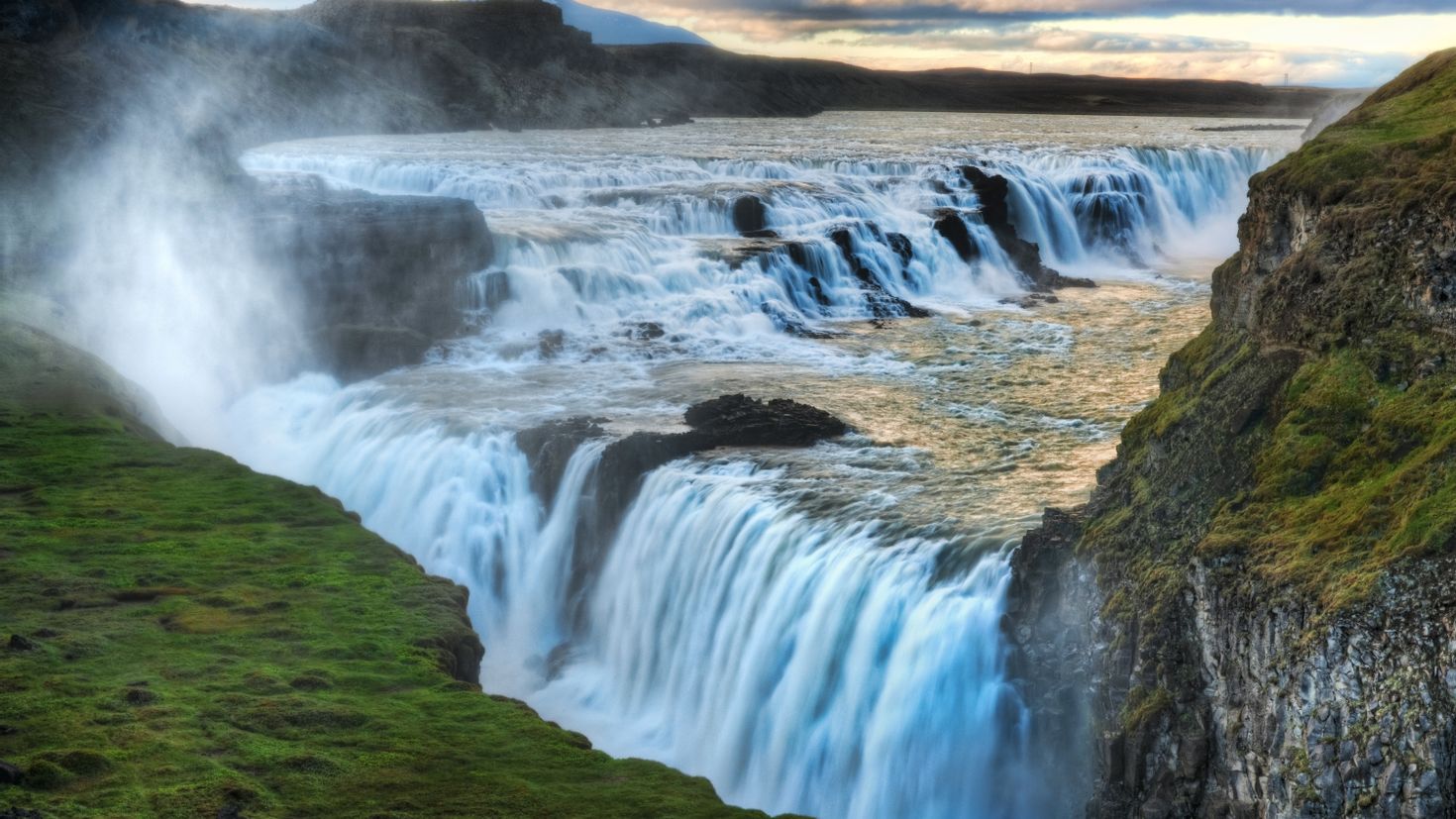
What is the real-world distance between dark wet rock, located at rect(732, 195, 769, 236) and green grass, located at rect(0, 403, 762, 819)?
26.6 meters

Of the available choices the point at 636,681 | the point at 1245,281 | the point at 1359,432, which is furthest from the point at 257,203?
the point at 1359,432

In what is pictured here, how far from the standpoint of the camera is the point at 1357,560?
11.5 metres

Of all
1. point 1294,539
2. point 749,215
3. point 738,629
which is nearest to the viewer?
point 1294,539

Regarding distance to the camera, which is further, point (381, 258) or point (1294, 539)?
point (381, 258)

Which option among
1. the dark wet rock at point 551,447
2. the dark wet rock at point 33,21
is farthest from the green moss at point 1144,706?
the dark wet rock at point 33,21

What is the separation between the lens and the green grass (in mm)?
13430

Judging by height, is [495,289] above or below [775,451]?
above

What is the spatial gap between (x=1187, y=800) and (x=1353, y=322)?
4790 millimetres

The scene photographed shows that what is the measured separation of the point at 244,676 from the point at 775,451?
35.7ft

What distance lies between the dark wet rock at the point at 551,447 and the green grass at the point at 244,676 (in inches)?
166

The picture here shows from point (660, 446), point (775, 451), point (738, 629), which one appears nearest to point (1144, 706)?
point (738, 629)

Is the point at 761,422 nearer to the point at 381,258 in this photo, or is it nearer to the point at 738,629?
the point at 738,629

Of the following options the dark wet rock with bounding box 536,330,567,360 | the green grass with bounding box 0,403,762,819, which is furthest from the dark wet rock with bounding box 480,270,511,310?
the green grass with bounding box 0,403,762,819

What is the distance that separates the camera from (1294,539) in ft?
41.2
